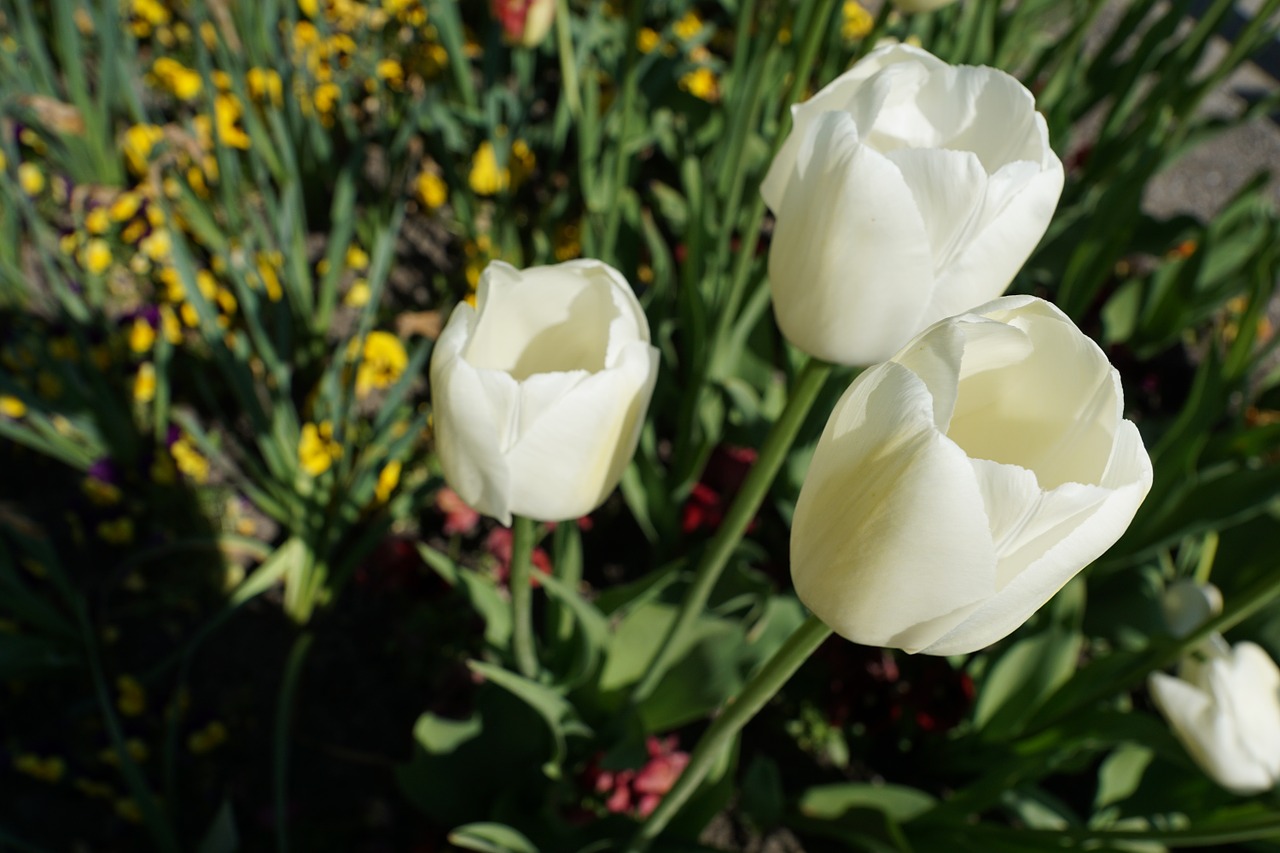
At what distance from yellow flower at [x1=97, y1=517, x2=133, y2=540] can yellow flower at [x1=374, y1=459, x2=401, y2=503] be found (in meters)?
0.41

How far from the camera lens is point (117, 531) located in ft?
4.92

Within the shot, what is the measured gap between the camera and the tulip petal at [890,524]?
1.30ft

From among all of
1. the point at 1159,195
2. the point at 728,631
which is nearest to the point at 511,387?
the point at 728,631

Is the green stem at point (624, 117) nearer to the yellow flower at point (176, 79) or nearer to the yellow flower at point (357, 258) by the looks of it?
the yellow flower at point (357, 258)

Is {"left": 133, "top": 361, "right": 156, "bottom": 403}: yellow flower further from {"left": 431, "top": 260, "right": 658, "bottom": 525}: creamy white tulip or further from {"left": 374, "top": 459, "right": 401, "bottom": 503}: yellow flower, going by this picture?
{"left": 431, "top": 260, "right": 658, "bottom": 525}: creamy white tulip

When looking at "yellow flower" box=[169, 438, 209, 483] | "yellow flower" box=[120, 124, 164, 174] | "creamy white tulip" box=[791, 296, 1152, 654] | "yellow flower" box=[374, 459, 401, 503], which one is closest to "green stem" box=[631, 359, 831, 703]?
"creamy white tulip" box=[791, 296, 1152, 654]

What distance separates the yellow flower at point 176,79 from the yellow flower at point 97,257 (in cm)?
44

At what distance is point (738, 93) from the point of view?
1.51 metres

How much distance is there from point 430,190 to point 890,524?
5.59 ft

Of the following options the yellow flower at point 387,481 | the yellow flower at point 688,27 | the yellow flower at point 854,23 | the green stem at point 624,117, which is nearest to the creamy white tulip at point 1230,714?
the green stem at point 624,117

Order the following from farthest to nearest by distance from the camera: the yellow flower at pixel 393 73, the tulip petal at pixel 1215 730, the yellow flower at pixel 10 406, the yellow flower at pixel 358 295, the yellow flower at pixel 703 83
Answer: the yellow flower at pixel 703 83 < the yellow flower at pixel 393 73 < the yellow flower at pixel 358 295 < the yellow flower at pixel 10 406 < the tulip petal at pixel 1215 730

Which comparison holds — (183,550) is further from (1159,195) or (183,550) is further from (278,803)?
(1159,195)

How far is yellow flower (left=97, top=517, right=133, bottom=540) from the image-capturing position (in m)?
1.50

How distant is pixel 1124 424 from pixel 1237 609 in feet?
1.32
